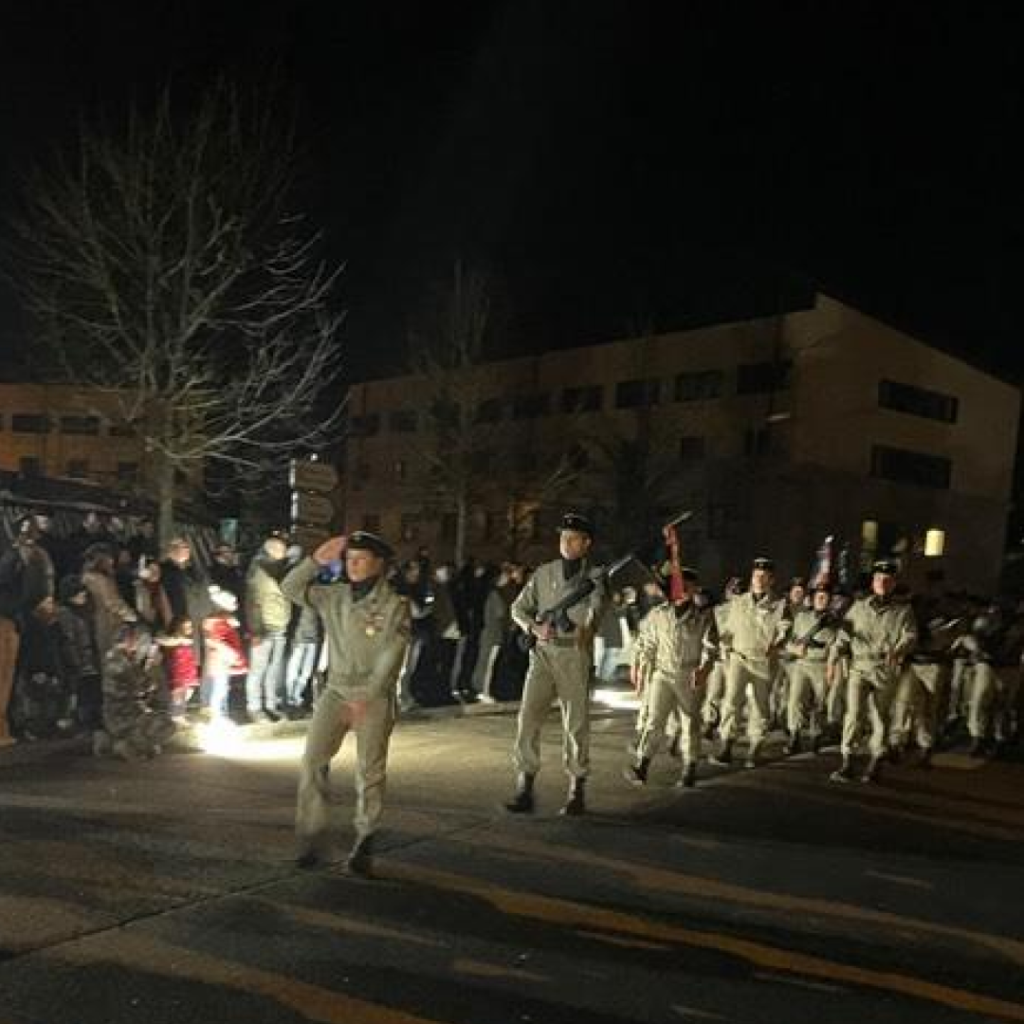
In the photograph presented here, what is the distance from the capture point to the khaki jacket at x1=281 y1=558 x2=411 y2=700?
6293mm

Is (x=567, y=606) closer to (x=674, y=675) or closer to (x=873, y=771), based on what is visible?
(x=674, y=675)

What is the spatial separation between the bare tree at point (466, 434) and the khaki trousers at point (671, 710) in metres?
18.4

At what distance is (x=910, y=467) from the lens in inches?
1581

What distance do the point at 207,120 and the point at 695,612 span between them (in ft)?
29.2

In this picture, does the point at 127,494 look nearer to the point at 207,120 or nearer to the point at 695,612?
the point at 207,120

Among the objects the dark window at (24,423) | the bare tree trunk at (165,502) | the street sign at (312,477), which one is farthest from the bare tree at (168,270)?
the dark window at (24,423)

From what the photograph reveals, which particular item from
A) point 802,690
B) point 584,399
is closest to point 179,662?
point 802,690

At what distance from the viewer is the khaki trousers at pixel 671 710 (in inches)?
369

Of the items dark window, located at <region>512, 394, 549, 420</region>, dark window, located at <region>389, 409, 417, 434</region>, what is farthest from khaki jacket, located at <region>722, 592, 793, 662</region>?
dark window, located at <region>389, 409, 417, 434</region>

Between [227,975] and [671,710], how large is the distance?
5312 millimetres

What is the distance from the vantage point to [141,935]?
521 cm

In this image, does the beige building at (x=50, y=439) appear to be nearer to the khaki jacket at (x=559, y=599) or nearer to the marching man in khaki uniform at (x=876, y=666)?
the marching man in khaki uniform at (x=876, y=666)

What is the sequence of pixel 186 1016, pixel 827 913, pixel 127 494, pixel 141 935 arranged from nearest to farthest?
pixel 186 1016 < pixel 141 935 < pixel 827 913 < pixel 127 494

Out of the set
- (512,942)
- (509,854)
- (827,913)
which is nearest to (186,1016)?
(512,942)
